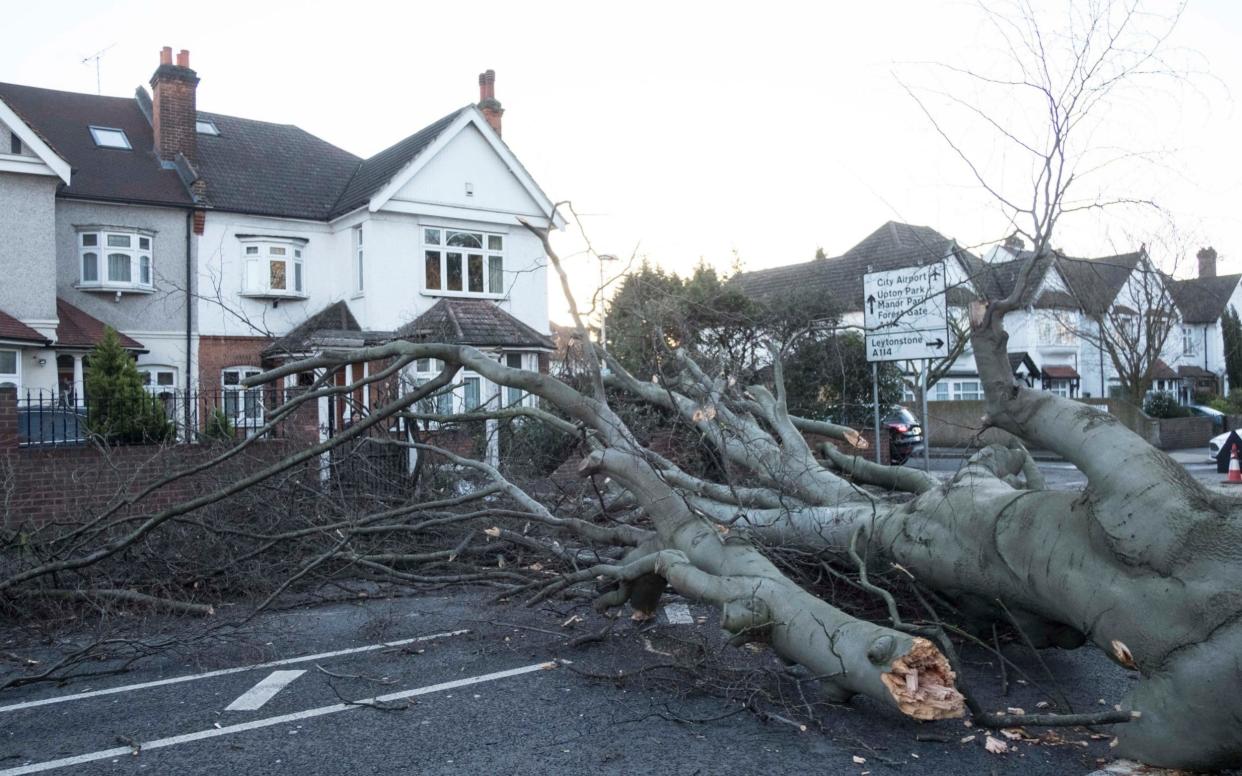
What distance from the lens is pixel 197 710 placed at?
5137 mm

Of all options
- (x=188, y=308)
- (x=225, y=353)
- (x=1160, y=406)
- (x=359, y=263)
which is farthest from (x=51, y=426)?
(x=1160, y=406)

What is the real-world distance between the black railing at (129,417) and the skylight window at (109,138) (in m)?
13.5

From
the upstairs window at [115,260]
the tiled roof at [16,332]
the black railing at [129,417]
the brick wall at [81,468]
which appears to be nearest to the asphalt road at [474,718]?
the brick wall at [81,468]

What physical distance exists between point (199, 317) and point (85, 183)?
363cm

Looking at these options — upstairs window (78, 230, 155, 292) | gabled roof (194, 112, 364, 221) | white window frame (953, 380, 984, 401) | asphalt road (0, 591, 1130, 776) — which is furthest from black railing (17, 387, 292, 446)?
white window frame (953, 380, 984, 401)

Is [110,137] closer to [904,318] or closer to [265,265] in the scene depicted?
[265,265]

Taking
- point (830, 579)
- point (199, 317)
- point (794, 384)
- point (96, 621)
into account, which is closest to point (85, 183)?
point (199, 317)

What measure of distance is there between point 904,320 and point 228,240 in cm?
1635

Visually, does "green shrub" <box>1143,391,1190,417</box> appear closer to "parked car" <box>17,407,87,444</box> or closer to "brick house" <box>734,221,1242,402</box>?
"brick house" <box>734,221,1242,402</box>

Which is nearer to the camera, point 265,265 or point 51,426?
point 51,426

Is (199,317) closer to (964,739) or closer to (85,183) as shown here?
(85,183)

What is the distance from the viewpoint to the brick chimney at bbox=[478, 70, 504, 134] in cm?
2602

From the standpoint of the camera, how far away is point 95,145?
23.0 metres

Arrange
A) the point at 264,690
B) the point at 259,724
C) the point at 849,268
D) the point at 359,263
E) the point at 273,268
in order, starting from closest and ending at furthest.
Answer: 1. the point at 259,724
2. the point at 264,690
3. the point at 273,268
4. the point at 359,263
5. the point at 849,268
